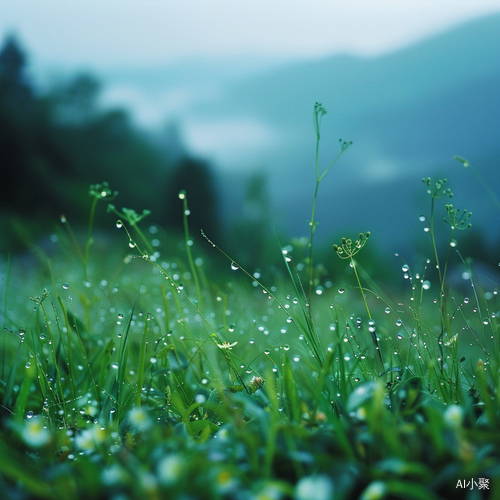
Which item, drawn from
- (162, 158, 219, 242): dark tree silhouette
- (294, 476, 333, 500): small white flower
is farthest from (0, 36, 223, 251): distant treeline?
(294, 476, 333, 500): small white flower

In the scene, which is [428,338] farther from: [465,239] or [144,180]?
[144,180]

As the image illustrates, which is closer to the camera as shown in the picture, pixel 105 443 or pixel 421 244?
pixel 105 443

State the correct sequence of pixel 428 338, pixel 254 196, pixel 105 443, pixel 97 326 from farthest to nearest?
pixel 254 196 < pixel 97 326 < pixel 428 338 < pixel 105 443

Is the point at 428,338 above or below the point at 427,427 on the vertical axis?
above

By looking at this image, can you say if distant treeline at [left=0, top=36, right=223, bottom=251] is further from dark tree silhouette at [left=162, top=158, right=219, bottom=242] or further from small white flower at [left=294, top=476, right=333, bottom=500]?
small white flower at [left=294, top=476, right=333, bottom=500]

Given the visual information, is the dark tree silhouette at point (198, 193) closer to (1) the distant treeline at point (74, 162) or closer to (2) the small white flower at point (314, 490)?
(1) the distant treeline at point (74, 162)

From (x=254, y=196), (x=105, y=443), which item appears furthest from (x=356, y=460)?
(x=254, y=196)

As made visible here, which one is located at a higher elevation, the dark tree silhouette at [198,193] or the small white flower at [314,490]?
the dark tree silhouette at [198,193]

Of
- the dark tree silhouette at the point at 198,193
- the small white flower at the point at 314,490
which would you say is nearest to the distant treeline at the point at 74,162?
the dark tree silhouette at the point at 198,193

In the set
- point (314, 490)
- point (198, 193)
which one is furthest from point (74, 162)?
point (314, 490)

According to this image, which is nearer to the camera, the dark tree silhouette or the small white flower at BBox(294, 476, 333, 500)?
the small white flower at BBox(294, 476, 333, 500)

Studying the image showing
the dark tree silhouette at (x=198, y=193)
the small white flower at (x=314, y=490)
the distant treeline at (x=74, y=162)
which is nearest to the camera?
the small white flower at (x=314, y=490)
